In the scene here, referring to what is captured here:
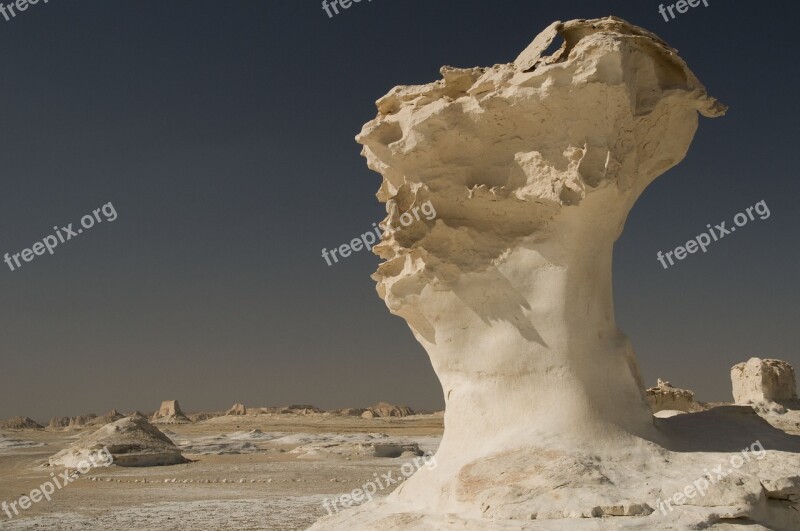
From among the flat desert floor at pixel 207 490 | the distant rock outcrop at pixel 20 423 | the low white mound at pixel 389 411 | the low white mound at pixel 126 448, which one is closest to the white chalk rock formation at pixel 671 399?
the flat desert floor at pixel 207 490

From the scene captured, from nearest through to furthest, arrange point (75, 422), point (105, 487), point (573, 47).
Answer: point (573, 47) < point (105, 487) < point (75, 422)

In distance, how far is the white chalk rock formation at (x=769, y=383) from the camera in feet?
83.4

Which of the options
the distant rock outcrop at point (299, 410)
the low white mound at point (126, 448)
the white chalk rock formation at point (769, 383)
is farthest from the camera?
the distant rock outcrop at point (299, 410)

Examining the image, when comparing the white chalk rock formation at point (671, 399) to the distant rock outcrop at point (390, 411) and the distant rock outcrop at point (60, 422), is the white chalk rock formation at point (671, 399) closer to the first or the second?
the distant rock outcrop at point (390, 411)

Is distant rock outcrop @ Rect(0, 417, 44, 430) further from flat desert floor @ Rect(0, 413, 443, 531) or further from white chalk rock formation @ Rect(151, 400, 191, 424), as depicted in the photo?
flat desert floor @ Rect(0, 413, 443, 531)

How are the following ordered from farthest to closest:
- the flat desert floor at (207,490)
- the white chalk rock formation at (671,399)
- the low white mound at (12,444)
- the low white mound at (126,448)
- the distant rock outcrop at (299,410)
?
A: the distant rock outcrop at (299,410), the low white mound at (12,444), the low white mound at (126,448), the white chalk rock formation at (671,399), the flat desert floor at (207,490)

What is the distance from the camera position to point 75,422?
78.1 m

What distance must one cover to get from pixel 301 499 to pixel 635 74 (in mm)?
9254

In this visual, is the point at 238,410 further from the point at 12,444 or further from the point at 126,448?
the point at 126,448

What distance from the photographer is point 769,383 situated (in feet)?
83.6

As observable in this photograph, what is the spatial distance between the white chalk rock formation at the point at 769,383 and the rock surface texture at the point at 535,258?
21.0m

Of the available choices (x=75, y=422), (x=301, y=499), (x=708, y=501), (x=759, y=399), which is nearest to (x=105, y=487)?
(x=301, y=499)

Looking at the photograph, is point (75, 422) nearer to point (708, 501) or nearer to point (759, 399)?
point (759, 399)

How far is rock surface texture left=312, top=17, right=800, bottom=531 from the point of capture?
5910mm
